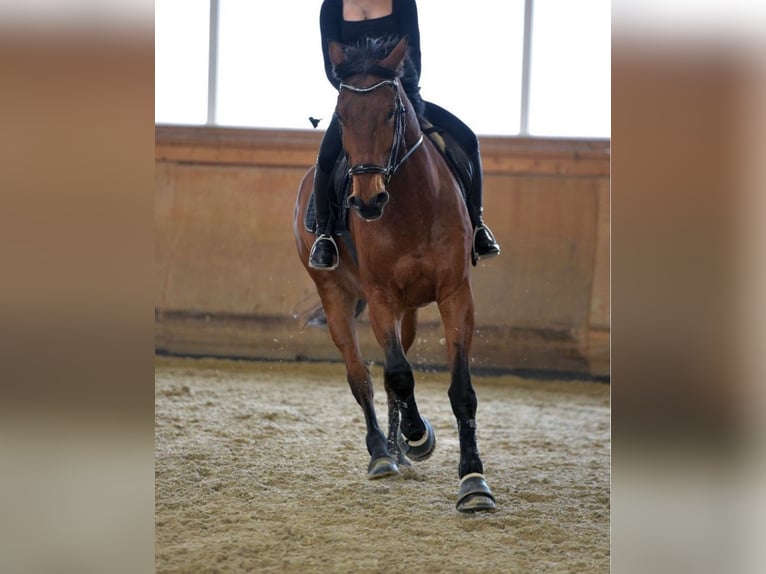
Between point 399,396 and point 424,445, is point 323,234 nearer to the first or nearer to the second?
point 399,396

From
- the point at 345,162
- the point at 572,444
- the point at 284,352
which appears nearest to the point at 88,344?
the point at 345,162

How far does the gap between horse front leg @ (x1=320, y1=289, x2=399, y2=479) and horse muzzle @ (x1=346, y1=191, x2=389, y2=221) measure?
1.15 meters

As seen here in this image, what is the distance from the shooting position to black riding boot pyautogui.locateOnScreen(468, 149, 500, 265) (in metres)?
3.58

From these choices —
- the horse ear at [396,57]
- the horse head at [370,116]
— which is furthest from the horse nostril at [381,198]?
the horse ear at [396,57]

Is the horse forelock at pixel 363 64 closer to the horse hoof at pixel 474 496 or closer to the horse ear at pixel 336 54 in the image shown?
the horse ear at pixel 336 54

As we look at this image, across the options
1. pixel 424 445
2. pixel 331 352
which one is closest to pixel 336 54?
pixel 424 445

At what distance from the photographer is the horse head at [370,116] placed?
300 centimetres

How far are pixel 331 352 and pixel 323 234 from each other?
3.45 metres

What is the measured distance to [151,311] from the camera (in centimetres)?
86

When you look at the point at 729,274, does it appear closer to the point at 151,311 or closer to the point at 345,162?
the point at 151,311

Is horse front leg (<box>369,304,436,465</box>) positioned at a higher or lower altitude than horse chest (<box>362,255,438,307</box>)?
lower

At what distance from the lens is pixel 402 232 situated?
131 inches

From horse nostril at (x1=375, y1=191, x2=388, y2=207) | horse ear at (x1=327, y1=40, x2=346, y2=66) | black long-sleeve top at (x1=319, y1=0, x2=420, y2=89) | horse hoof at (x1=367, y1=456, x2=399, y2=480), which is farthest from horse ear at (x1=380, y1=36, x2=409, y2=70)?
horse hoof at (x1=367, y1=456, x2=399, y2=480)

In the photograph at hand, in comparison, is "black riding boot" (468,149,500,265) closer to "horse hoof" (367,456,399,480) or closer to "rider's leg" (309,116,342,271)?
"rider's leg" (309,116,342,271)
